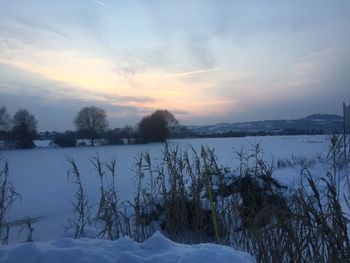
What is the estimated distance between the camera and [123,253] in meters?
2.36

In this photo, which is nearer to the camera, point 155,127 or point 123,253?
point 123,253

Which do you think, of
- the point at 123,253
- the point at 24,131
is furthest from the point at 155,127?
the point at 123,253

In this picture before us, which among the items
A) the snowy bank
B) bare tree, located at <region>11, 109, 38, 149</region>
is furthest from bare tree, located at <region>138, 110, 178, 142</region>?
the snowy bank

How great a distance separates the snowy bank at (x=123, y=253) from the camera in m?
2.30

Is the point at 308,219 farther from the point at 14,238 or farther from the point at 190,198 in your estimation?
the point at 14,238

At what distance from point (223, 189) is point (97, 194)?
8.05 meters

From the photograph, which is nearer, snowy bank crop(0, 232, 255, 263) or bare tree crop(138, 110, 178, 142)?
snowy bank crop(0, 232, 255, 263)

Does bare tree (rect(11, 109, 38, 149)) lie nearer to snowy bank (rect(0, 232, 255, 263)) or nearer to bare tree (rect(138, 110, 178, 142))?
bare tree (rect(138, 110, 178, 142))

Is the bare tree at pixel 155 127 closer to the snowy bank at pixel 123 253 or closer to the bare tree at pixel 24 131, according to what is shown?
the bare tree at pixel 24 131

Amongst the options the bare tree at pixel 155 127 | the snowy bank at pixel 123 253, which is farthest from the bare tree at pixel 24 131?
the snowy bank at pixel 123 253

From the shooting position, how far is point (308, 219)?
2521mm

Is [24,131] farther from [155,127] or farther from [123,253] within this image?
[123,253]

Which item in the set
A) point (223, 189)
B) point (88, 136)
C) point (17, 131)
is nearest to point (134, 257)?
point (223, 189)

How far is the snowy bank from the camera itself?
90.7 inches
